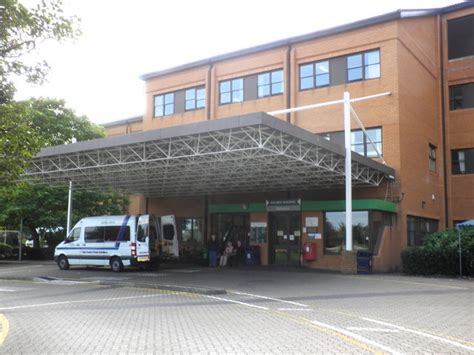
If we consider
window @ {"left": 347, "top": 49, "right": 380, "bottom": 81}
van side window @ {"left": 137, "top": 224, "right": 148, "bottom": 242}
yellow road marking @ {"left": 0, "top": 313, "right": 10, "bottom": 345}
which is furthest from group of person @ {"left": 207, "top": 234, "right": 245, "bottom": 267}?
yellow road marking @ {"left": 0, "top": 313, "right": 10, "bottom": 345}

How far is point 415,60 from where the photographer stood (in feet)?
89.6

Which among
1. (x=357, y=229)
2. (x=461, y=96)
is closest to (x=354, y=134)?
(x=357, y=229)

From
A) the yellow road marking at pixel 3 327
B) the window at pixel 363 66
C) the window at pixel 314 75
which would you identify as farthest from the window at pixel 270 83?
the yellow road marking at pixel 3 327

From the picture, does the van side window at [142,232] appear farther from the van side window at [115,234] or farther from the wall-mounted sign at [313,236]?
the wall-mounted sign at [313,236]

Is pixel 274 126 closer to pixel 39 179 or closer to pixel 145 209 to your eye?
pixel 39 179

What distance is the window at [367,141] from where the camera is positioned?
25.0 metres

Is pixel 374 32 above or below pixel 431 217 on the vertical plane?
above

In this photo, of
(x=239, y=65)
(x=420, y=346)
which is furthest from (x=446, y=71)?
(x=420, y=346)

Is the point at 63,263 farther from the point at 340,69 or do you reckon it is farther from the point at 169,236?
the point at 340,69

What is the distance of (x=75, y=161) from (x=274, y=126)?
418 inches

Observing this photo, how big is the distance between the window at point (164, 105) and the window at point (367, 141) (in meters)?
13.1

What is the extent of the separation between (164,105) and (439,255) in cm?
2004

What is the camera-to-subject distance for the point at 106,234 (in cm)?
2359

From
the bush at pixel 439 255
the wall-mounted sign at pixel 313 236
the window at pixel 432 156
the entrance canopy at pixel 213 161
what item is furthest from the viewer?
the window at pixel 432 156
